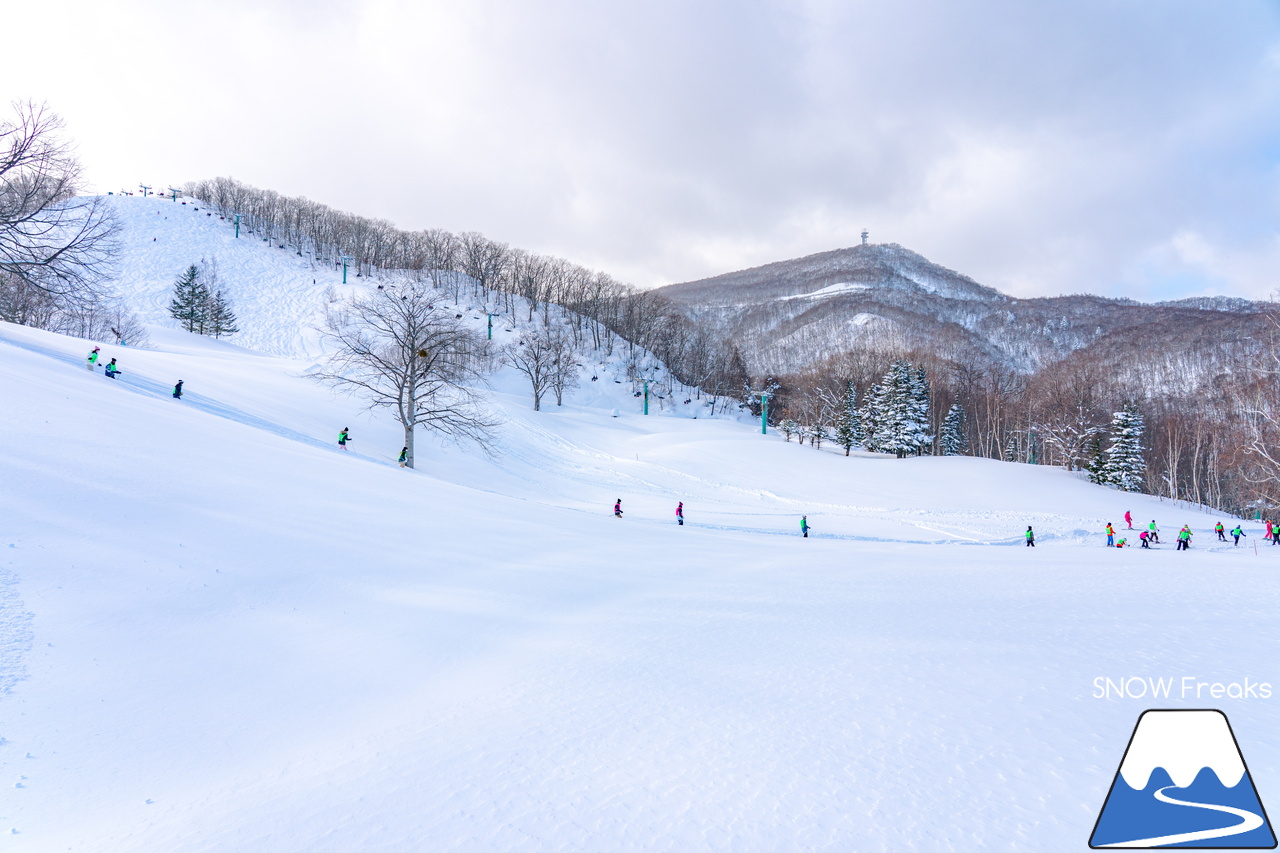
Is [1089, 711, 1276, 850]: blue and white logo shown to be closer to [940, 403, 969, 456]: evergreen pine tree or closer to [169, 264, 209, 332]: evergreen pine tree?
[940, 403, 969, 456]: evergreen pine tree

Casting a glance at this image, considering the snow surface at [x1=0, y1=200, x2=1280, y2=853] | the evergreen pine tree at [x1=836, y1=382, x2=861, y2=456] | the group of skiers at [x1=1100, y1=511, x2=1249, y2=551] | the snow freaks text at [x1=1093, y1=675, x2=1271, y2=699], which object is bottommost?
the group of skiers at [x1=1100, y1=511, x2=1249, y2=551]

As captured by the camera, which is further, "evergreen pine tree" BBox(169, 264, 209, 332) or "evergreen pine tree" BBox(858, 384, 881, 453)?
"evergreen pine tree" BBox(169, 264, 209, 332)

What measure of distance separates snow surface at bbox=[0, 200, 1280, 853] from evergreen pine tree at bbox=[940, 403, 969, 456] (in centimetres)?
6422

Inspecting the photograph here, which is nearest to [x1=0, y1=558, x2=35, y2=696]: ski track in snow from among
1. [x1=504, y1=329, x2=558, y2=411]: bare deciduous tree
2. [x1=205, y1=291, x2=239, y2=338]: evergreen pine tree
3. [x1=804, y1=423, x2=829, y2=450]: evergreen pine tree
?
[x1=504, y1=329, x2=558, y2=411]: bare deciduous tree

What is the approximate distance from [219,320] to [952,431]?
318ft

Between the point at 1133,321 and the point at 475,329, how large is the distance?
212m

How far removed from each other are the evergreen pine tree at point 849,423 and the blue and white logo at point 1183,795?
57792 mm

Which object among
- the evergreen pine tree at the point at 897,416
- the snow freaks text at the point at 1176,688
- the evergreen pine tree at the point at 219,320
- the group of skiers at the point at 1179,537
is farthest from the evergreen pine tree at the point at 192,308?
the group of skiers at the point at 1179,537

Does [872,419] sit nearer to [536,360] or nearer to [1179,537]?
[1179,537]

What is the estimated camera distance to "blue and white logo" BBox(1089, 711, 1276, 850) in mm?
3070

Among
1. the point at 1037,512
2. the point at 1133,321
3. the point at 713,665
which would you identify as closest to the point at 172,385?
the point at 713,665

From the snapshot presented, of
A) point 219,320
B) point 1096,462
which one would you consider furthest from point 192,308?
point 1096,462

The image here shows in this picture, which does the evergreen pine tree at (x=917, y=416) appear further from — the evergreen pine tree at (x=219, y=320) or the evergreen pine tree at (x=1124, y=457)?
the evergreen pine tree at (x=219, y=320)

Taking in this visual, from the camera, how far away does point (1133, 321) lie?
17512 centimetres
